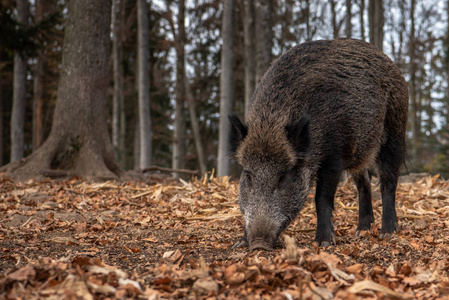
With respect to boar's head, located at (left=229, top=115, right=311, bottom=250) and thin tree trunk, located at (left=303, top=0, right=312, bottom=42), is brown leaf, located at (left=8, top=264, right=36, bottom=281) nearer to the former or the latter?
boar's head, located at (left=229, top=115, right=311, bottom=250)

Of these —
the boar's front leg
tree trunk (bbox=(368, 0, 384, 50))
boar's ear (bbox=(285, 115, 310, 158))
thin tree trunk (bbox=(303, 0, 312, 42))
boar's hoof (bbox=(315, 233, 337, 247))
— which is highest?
thin tree trunk (bbox=(303, 0, 312, 42))

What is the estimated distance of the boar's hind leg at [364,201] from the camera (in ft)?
18.0

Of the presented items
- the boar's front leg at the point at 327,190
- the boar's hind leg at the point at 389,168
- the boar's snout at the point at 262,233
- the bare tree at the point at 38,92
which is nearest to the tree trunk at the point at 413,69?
the boar's hind leg at the point at 389,168

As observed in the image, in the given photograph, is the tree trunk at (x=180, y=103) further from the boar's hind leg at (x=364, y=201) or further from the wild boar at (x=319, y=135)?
the wild boar at (x=319, y=135)

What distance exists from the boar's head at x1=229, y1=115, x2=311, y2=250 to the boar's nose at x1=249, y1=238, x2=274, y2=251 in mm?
190

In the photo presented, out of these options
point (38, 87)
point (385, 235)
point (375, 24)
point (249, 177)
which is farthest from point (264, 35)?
point (38, 87)

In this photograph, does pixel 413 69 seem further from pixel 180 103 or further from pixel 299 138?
pixel 299 138

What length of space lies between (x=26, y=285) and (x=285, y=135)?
260 cm

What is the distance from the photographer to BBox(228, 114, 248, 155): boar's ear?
4.34 meters

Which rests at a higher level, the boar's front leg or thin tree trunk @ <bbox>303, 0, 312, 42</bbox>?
thin tree trunk @ <bbox>303, 0, 312, 42</bbox>

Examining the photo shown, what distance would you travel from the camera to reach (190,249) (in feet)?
13.4

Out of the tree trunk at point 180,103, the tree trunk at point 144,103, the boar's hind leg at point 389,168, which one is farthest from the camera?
the tree trunk at point 180,103

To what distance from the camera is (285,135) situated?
419cm

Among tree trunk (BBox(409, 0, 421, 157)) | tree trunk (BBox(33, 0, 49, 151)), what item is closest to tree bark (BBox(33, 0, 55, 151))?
tree trunk (BBox(33, 0, 49, 151))
